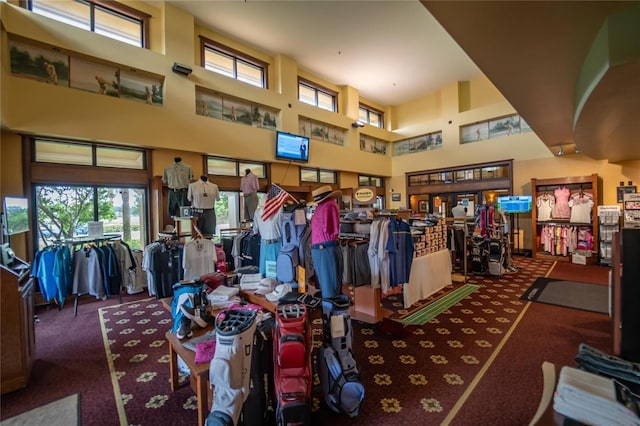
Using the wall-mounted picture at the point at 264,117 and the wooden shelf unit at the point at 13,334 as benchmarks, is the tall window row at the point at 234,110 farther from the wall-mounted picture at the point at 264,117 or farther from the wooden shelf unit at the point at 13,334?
the wooden shelf unit at the point at 13,334

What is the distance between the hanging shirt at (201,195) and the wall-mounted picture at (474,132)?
28.5ft

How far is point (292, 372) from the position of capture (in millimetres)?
1729

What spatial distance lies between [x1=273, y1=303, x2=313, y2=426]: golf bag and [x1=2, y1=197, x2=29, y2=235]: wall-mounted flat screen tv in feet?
13.0

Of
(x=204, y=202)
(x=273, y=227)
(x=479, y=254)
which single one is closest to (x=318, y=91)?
(x=204, y=202)

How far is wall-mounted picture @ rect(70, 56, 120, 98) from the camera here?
Answer: 4871 millimetres

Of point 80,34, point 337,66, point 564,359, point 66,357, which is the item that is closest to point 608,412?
point 564,359

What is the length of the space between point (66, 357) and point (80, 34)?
5.32 meters

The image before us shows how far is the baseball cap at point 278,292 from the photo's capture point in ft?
7.53

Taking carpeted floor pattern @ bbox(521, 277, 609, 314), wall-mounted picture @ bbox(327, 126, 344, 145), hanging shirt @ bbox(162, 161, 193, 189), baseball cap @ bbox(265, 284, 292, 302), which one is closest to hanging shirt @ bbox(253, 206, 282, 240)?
baseball cap @ bbox(265, 284, 292, 302)

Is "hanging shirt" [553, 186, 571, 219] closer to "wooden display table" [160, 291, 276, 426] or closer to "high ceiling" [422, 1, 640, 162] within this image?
"high ceiling" [422, 1, 640, 162]

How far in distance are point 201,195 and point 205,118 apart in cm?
205

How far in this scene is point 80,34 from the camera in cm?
474

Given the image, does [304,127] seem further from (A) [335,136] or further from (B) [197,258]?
(B) [197,258]

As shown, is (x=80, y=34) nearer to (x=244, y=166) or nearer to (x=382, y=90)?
(x=244, y=166)
